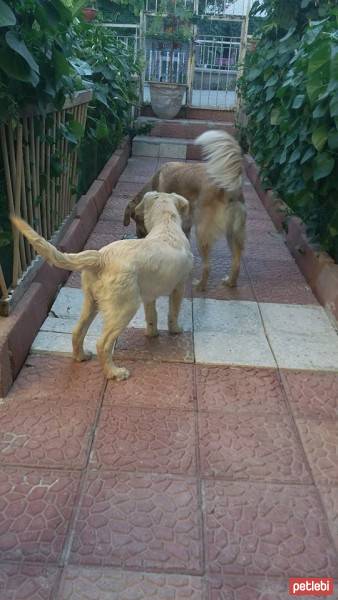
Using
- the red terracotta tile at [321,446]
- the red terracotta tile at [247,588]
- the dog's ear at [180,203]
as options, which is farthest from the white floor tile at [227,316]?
the red terracotta tile at [247,588]

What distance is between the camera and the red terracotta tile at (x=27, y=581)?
1.73 m

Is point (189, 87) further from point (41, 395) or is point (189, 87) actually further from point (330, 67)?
point (41, 395)

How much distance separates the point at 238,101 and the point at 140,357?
36.3ft

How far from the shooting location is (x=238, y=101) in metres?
12.6

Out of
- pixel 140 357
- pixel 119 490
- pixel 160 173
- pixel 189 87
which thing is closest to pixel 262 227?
pixel 160 173

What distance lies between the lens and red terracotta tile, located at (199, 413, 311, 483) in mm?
2367

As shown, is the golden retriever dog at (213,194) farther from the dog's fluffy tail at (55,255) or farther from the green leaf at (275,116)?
the green leaf at (275,116)

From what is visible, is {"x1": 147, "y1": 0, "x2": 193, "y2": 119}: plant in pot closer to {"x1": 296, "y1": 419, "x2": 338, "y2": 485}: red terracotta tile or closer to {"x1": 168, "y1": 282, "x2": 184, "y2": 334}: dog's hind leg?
{"x1": 168, "y1": 282, "x2": 184, "y2": 334}: dog's hind leg

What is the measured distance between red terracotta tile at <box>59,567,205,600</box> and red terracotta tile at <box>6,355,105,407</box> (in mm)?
1060

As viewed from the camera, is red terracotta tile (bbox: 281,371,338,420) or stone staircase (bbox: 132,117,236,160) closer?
red terracotta tile (bbox: 281,371,338,420)

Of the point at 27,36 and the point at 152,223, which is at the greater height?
the point at 27,36

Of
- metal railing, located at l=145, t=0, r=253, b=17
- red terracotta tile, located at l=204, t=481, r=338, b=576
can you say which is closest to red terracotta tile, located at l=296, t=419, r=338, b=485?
red terracotta tile, located at l=204, t=481, r=338, b=576

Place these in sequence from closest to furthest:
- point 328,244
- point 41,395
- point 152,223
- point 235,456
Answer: point 235,456
point 41,395
point 152,223
point 328,244

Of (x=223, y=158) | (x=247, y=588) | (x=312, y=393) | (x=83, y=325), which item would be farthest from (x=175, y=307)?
(x=247, y=588)
